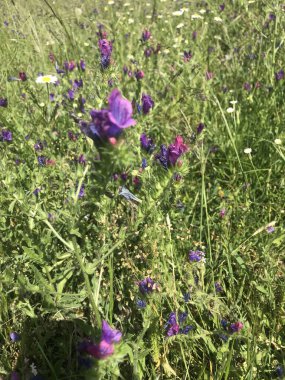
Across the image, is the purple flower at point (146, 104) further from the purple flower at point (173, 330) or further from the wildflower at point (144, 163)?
the purple flower at point (173, 330)

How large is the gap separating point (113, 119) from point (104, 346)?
604 mm

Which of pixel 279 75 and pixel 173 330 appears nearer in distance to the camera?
pixel 173 330

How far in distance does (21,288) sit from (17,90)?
248 cm

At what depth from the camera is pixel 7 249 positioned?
2.00 metres

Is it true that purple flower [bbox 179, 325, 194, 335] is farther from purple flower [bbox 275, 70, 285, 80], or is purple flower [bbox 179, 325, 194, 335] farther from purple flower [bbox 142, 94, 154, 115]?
purple flower [bbox 275, 70, 285, 80]

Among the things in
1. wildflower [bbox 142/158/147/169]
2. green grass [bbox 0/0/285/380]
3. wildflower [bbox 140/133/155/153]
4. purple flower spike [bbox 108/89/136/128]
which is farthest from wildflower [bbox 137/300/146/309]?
purple flower spike [bbox 108/89/136/128]

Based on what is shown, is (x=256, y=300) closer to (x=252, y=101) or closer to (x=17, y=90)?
(x=252, y=101)

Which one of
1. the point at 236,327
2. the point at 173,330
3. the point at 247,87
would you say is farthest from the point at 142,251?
the point at 247,87

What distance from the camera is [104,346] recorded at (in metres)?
1.03

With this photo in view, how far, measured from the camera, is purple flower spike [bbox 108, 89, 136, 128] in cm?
95

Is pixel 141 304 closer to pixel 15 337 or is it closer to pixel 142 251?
pixel 142 251

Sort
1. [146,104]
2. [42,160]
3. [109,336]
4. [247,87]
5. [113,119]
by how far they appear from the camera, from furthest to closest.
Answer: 1. [247,87]
2. [42,160]
3. [146,104]
4. [109,336]
5. [113,119]

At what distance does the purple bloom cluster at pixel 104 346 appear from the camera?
3.36 ft

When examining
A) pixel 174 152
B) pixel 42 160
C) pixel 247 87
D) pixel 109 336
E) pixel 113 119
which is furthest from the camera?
pixel 247 87
